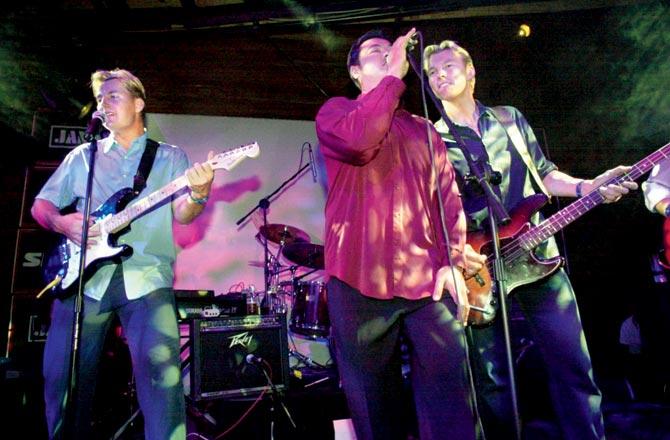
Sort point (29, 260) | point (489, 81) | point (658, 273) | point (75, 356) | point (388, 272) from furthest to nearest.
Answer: point (489, 81) → point (29, 260) → point (658, 273) → point (75, 356) → point (388, 272)

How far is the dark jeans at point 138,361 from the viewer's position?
99.3 inches

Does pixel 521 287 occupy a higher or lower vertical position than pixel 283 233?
lower

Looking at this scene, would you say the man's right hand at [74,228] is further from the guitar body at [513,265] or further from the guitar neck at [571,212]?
the guitar neck at [571,212]

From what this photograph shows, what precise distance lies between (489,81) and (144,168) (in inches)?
225

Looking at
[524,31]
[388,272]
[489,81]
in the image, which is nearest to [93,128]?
[388,272]

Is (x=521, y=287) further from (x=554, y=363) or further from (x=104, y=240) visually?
(x=104, y=240)

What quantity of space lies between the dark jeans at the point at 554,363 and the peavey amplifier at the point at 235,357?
6.49 ft

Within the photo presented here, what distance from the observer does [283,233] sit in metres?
6.03

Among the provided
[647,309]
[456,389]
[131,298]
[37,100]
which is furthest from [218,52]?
[456,389]

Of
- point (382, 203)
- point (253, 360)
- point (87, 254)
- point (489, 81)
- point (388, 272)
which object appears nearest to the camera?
point (388, 272)

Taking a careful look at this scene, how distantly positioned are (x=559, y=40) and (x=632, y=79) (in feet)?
3.58

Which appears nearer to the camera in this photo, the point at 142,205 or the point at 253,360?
the point at 142,205

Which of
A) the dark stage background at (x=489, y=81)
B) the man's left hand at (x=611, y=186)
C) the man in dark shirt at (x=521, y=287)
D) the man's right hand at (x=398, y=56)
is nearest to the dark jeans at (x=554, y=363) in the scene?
the man in dark shirt at (x=521, y=287)

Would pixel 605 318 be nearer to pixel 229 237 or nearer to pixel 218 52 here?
pixel 229 237
